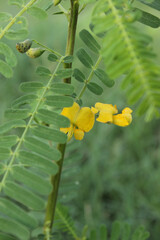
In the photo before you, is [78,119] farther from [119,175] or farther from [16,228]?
[119,175]

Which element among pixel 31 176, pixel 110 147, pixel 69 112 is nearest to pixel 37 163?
pixel 31 176

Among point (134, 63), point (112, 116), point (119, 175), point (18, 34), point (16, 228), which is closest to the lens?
point (134, 63)

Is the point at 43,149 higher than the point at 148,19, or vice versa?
the point at 148,19

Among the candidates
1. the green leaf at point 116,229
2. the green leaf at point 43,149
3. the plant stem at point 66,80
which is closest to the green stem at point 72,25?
the plant stem at point 66,80

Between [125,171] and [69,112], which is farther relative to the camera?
[125,171]

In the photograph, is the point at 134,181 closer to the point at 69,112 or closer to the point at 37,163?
the point at 69,112

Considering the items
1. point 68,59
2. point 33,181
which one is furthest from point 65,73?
point 33,181

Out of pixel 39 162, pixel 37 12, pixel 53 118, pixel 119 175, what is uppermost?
pixel 119 175
